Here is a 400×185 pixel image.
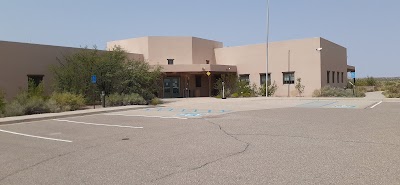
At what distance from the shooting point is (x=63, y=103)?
20453mm

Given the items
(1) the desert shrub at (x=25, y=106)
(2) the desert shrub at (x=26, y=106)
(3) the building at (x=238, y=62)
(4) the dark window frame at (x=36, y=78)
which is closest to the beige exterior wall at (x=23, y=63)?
(4) the dark window frame at (x=36, y=78)

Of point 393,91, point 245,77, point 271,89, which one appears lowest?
point 393,91

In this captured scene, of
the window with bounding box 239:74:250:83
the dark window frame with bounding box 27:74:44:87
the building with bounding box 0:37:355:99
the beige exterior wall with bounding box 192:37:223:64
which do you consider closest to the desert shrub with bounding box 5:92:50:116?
the dark window frame with bounding box 27:74:44:87

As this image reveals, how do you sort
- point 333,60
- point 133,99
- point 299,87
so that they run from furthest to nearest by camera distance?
1. point 333,60
2. point 299,87
3. point 133,99

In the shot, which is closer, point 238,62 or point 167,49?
point 167,49

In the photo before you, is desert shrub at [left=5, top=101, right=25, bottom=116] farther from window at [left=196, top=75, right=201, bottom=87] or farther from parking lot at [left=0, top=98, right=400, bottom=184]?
window at [left=196, top=75, right=201, bottom=87]

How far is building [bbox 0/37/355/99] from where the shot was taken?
33312mm

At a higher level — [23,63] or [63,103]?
[23,63]

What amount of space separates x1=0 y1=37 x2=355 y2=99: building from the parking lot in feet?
68.1

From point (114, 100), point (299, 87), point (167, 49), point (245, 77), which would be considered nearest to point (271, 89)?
point (299, 87)

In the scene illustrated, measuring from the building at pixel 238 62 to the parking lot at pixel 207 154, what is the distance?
20758 millimetres

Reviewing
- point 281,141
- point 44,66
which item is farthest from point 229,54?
point 281,141

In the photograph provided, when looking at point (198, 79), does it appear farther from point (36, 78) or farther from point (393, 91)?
point (393, 91)

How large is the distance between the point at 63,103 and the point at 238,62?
21.2 metres
